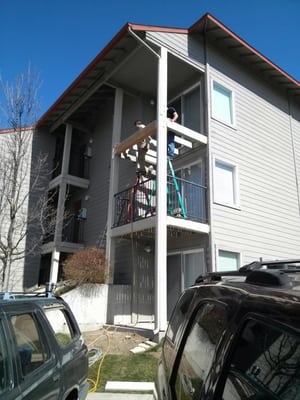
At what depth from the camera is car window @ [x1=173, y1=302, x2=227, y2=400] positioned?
1727mm

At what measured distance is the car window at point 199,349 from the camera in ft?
5.66

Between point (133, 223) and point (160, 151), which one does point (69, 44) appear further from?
point (133, 223)

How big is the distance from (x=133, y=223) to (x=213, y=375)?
9225mm

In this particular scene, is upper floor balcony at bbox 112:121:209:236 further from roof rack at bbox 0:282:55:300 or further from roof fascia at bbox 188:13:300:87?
roof rack at bbox 0:282:55:300

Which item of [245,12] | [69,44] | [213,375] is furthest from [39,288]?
[213,375]

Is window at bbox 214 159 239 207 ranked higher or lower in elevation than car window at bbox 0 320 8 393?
higher

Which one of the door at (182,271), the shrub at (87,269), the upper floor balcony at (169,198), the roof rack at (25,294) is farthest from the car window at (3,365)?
the door at (182,271)

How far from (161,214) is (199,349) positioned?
7.62 metres

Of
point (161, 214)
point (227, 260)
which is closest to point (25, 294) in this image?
point (161, 214)

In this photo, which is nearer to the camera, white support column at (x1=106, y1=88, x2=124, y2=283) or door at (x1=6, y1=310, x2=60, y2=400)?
door at (x1=6, y1=310, x2=60, y2=400)

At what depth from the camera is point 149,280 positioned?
40.4 ft

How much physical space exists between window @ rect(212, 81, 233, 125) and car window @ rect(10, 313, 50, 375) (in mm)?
10251

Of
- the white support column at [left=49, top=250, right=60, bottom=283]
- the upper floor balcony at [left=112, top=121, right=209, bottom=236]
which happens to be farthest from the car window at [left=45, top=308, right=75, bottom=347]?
the white support column at [left=49, top=250, right=60, bottom=283]

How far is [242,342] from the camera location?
59.6 inches
